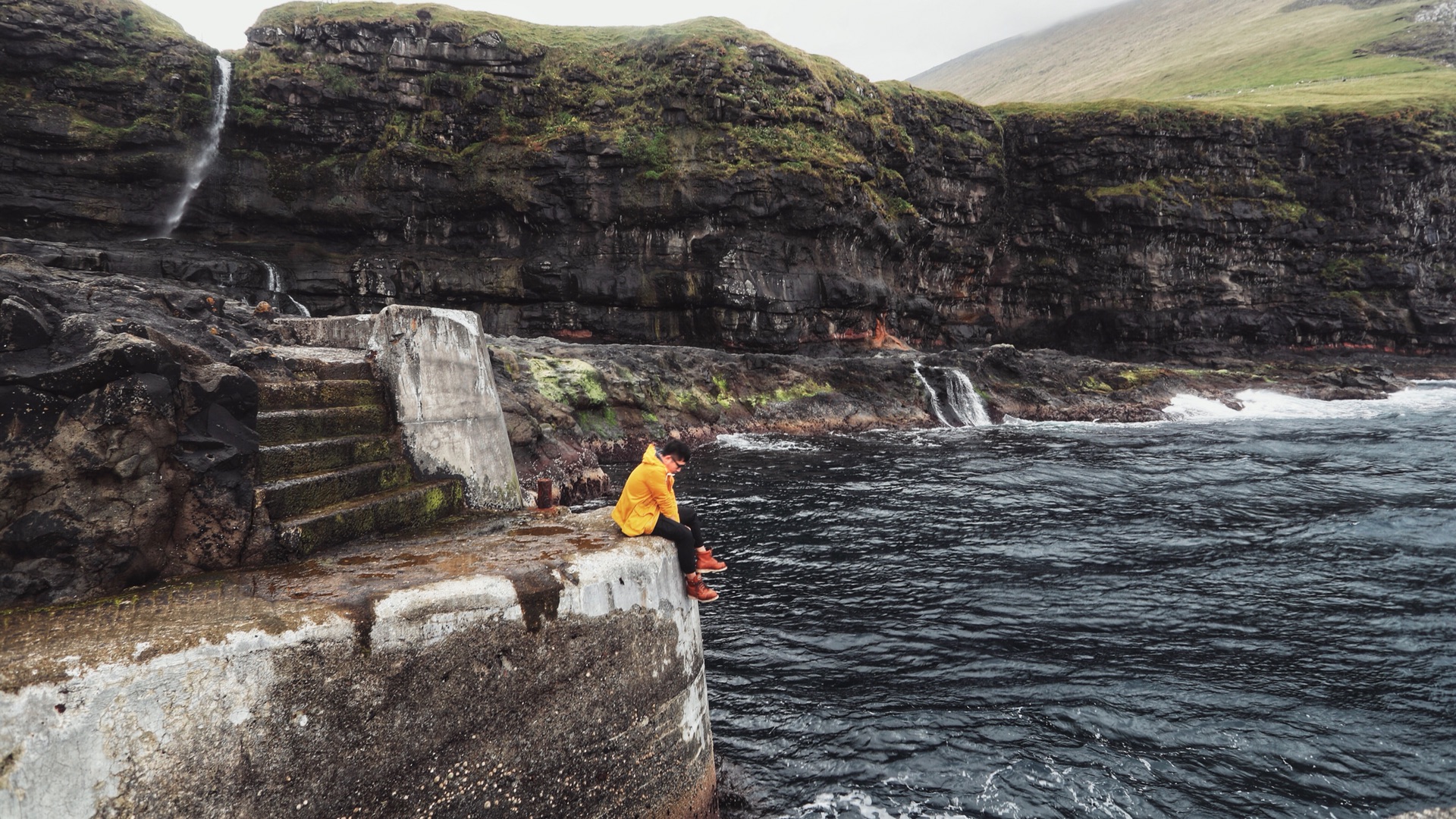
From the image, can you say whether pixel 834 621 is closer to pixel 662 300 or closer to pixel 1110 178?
pixel 662 300

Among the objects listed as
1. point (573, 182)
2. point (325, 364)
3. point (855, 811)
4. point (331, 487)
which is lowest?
point (855, 811)

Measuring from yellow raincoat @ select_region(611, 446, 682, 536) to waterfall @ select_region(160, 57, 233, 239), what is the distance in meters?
45.7

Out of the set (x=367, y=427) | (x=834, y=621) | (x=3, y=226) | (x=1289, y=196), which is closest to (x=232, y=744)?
(x=367, y=427)

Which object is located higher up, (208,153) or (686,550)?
(208,153)

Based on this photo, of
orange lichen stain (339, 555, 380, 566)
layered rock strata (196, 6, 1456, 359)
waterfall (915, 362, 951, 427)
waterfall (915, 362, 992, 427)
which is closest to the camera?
orange lichen stain (339, 555, 380, 566)

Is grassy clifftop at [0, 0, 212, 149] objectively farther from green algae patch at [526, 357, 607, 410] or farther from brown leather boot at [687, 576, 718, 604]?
brown leather boot at [687, 576, 718, 604]

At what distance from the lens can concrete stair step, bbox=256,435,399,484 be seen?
6.18 m

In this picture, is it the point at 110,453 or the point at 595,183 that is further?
the point at 595,183

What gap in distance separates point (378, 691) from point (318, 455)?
3118 mm

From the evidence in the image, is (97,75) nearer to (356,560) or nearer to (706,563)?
(356,560)

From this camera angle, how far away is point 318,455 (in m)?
6.74

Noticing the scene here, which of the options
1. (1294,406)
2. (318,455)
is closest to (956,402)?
(1294,406)

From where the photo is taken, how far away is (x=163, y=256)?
119ft

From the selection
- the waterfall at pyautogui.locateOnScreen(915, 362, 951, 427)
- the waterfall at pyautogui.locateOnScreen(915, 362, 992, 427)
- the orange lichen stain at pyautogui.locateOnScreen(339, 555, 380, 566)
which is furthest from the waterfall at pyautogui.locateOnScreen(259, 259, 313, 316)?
the orange lichen stain at pyautogui.locateOnScreen(339, 555, 380, 566)
